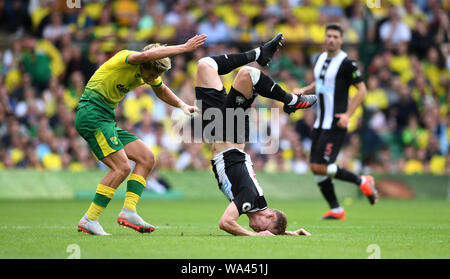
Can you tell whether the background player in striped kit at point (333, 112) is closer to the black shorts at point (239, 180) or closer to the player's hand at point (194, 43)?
the black shorts at point (239, 180)

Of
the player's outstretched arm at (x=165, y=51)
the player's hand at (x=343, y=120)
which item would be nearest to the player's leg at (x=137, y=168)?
the player's outstretched arm at (x=165, y=51)

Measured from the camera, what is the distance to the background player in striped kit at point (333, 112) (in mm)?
11969

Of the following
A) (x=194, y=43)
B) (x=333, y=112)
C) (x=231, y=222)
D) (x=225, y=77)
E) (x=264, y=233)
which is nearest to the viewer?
(x=194, y=43)

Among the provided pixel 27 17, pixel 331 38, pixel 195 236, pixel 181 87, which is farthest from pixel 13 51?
pixel 195 236

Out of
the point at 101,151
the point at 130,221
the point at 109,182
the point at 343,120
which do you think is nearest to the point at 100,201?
the point at 109,182

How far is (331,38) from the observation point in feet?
39.7

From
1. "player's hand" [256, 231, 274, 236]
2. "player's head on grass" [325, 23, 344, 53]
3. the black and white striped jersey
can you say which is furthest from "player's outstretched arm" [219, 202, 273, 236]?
"player's head on grass" [325, 23, 344, 53]

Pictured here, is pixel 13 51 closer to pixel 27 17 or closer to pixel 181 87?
pixel 27 17

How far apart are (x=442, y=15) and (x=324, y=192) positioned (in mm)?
11117

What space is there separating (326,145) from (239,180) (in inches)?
151

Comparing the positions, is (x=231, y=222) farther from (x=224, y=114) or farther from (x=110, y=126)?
(x=110, y=126)

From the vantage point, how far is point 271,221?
8.42m

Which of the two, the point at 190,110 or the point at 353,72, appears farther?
the point at 353,72

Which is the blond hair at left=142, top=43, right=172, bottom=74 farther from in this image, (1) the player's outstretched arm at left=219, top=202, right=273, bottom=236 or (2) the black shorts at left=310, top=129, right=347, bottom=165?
(2) the black shorts at left=310, top=129, right=347, bottom=165
